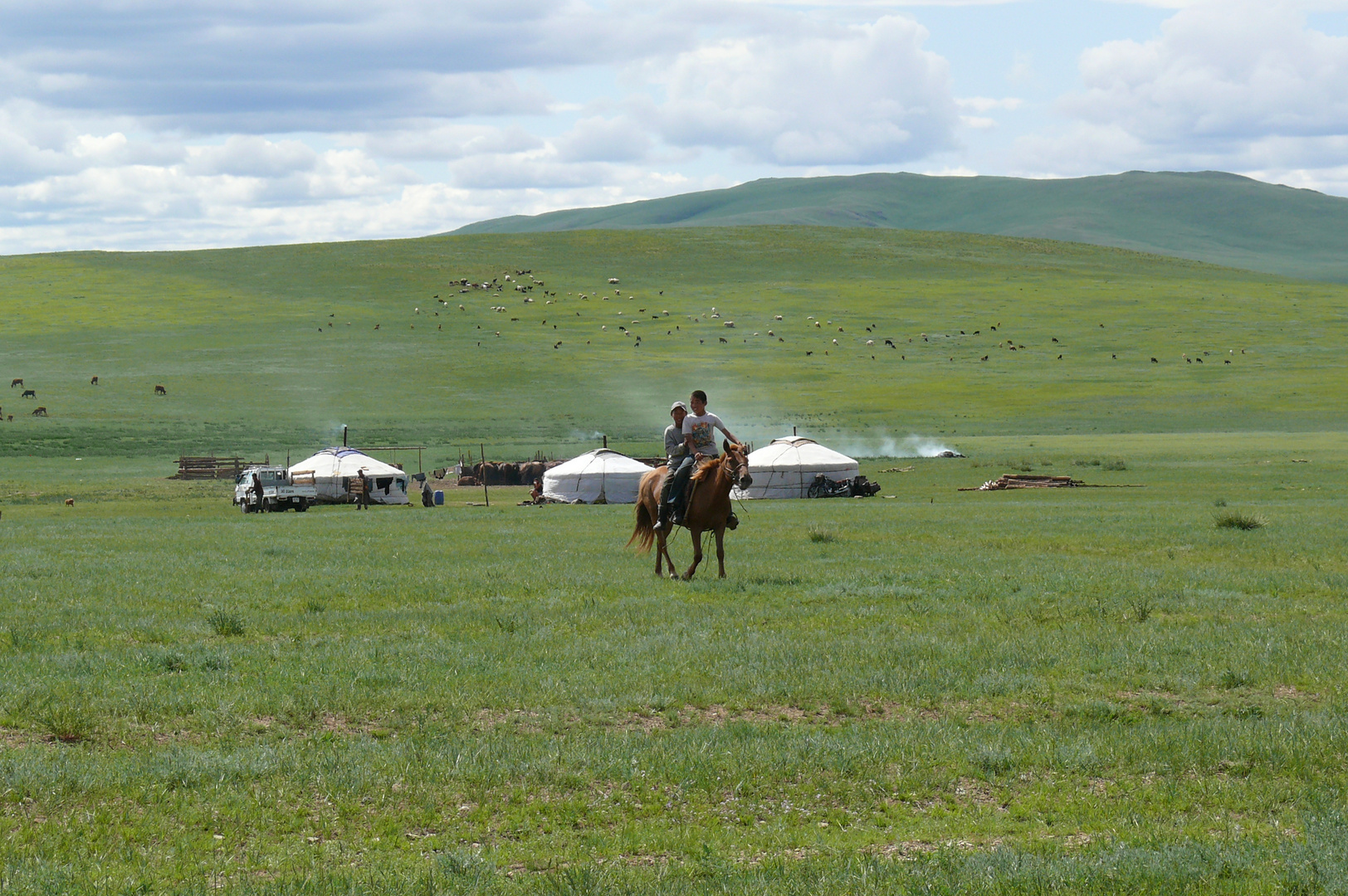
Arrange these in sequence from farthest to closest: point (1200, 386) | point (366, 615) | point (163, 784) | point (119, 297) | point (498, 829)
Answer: point (119, 297)
point (1200, 386)
point (366, 615)
point (163, 784)
point (498, 829)

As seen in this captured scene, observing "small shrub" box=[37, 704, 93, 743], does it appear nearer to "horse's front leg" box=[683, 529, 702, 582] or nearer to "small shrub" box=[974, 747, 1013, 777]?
"small shrub" box=[974, 747, 1013, 777]

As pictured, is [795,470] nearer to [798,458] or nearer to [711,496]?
[798,458]

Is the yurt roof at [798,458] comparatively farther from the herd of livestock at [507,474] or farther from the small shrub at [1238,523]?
the small shrub at [1238,523]

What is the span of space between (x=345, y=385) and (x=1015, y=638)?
90821 millimetres

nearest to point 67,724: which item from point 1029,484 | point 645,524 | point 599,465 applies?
point 645,524

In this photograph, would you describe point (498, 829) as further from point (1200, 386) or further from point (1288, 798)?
point (1200, 386)

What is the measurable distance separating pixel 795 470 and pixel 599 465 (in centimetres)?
749

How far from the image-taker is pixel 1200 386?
320 feet

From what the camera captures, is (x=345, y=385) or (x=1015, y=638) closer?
(x=1015, y=638)

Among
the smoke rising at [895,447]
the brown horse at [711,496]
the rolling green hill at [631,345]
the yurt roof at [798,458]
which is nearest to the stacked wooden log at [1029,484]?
the yurt roof at [798,458]

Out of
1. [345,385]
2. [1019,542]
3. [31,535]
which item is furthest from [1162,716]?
[345,385]

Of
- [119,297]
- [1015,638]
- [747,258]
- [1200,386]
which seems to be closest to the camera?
[1015,638]

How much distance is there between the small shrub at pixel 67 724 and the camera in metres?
8.77

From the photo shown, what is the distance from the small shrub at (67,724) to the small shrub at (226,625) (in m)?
4.03
